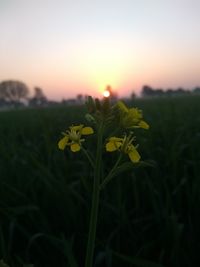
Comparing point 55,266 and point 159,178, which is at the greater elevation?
point 159,178

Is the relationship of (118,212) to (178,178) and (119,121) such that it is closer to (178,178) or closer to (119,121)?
(178,178)

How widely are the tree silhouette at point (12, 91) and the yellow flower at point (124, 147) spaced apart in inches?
3415

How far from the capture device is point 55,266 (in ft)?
5.31

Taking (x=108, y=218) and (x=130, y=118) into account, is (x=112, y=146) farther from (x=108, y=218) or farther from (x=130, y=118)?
(x=108, y=218)

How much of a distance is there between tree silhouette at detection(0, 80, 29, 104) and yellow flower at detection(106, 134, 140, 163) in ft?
285

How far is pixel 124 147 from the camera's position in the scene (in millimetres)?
764

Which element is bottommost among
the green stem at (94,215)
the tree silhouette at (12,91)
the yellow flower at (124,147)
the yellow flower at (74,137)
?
the green stem at (94,215)

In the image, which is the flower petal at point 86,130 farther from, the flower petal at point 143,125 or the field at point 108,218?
the field at point 108,218

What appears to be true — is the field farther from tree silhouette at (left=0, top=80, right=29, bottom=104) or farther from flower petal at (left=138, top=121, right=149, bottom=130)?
tree silhouette at (left=0, top=80, right=29, bottom=104)

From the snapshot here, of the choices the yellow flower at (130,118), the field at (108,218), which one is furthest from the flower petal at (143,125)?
the field at (108,218)

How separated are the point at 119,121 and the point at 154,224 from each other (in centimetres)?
116

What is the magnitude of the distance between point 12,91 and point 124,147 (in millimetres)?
88728

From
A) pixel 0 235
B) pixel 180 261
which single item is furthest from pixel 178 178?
pixel 0 235

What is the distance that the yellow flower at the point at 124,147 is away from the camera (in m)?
0.72
